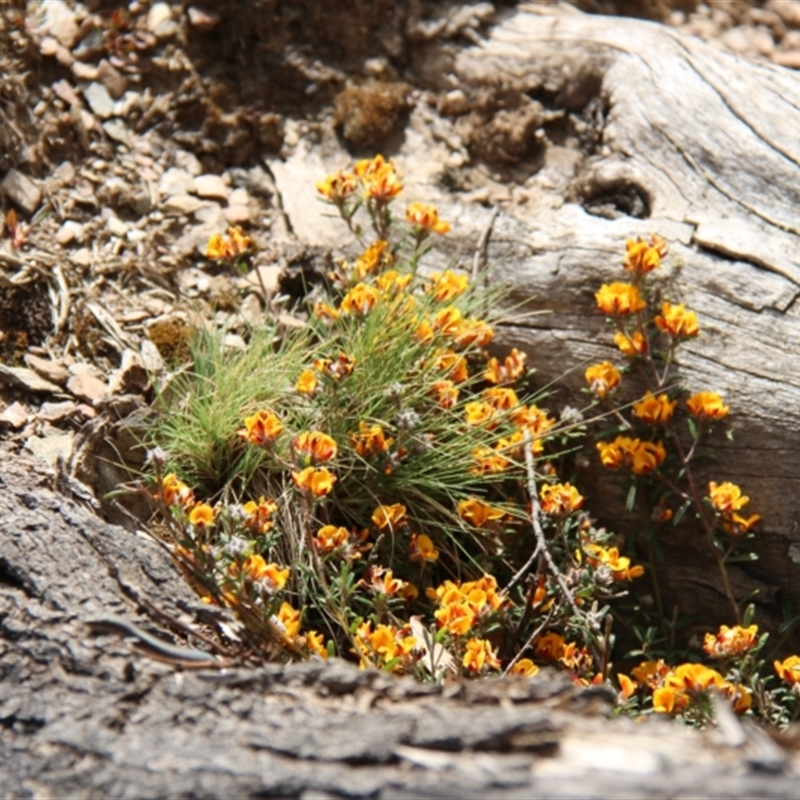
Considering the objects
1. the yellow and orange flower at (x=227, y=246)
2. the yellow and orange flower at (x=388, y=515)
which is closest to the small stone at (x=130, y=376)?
the yellow and orange flower at (x=227, y=246)

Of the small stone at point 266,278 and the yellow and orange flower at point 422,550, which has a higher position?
the small stone at point 266,278

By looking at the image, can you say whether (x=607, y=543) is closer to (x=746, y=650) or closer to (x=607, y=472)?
(x=607, y=472)

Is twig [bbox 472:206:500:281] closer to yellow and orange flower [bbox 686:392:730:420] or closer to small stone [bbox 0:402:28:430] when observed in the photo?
yellow and orange flower [bbox 686:392:730:420]

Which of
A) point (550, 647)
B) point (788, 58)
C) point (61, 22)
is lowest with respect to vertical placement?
point (550, 647)

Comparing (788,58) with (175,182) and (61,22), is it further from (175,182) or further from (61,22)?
(61,22)

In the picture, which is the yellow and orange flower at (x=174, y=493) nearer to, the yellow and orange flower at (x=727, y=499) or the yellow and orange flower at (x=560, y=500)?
the yellow and orange flower at (x=560, y=500)

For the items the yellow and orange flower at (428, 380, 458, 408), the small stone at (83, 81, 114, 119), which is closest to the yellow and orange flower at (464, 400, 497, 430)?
the yellow and orange flower at (428, 380, 458, 408)

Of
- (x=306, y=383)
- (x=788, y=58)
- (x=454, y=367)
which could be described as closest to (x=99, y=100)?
(x=306, y=383)
